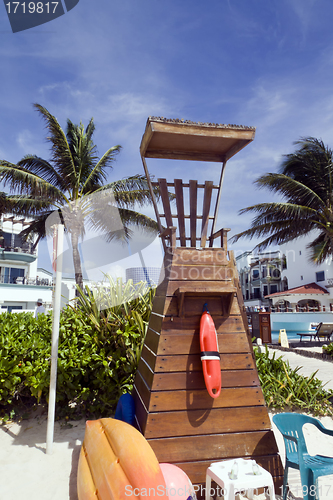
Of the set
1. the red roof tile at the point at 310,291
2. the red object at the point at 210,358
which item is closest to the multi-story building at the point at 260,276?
→ the red roof tile at the point at 310,291

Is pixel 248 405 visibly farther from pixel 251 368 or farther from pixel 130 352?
pixel 130 352

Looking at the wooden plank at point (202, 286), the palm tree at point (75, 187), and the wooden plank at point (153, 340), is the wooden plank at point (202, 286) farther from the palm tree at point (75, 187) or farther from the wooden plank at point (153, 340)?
the palm tree at point (75, 187)

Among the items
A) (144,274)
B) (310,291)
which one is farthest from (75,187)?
(310,291)

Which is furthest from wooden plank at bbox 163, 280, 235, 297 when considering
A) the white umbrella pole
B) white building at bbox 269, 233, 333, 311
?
white building at bbox 269, 233, 333, 311

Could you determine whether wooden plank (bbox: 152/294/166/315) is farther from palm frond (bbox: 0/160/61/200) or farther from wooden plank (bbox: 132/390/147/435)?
palm frond (bbox: 0/160/61/200)

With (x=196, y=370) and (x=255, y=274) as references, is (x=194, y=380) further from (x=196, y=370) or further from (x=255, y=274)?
(x=255, y=274)

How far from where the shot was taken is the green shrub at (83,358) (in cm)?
413

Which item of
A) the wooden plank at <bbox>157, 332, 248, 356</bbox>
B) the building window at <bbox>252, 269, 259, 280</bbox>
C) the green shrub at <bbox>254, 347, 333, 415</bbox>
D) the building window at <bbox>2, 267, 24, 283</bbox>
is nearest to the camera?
the wooden plank at <bbox>157, 332, 248, 356</bbox>

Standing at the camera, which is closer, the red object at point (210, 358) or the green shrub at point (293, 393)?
the red object at point (210, 358)

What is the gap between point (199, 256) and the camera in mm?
3377

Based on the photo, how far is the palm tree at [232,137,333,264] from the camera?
42.0 feet

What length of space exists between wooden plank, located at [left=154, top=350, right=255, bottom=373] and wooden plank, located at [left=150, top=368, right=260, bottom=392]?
0.04 metres

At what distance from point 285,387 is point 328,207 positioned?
33.8ft

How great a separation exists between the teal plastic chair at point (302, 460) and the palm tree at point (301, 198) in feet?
35.3
